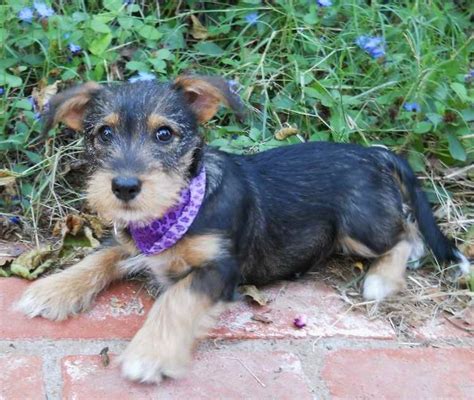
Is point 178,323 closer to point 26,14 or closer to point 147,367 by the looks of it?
point 147,367

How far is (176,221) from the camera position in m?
3.06

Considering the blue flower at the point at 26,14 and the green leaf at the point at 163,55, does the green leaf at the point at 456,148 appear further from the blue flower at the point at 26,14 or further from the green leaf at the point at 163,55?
the blue flower at the point at 26,14

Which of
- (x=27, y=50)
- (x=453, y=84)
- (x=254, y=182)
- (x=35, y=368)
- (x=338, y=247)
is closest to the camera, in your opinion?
(x=35, y=368)

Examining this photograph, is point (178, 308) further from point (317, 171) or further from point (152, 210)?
point (317, 171)

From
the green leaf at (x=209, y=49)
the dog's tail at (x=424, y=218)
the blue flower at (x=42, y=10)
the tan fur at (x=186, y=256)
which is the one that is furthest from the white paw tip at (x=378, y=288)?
the blue flower at (x=42, y=10)

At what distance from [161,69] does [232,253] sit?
1.41 m

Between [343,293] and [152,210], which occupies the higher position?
[152,210]

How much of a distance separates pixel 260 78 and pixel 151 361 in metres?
2.21

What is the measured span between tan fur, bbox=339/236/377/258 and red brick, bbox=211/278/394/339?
0.25 meters

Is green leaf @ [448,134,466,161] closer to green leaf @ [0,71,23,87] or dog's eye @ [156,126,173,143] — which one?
dog's eye @ [156,126,173,143]

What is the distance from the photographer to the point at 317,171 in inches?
140

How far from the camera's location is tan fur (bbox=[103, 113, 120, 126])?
298cm

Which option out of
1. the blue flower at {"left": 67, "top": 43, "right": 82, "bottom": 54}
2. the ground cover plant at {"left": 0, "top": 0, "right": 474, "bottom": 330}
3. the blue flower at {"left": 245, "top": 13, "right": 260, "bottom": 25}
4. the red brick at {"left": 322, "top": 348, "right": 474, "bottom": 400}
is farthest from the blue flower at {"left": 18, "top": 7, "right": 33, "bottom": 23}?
the red brick at {"left": 322, "top": 348, "right": 474, "bottom": 400}

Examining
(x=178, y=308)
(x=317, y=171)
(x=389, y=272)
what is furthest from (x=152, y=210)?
(x=389, y=272)
